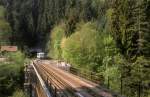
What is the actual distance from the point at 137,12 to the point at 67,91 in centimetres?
1399

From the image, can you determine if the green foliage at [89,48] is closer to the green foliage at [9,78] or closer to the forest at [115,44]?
the forest at [115,44]

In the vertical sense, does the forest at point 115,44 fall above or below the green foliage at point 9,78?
above

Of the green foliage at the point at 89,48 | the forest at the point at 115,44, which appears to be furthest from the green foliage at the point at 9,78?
the green foliage at the point at 89,48

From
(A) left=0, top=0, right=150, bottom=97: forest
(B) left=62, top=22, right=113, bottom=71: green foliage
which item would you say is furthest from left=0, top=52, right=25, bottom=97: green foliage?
(B) left=62, top=22, right=113, bottom=71: green foliage

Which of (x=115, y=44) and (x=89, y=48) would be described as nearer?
(x=115, y=44)

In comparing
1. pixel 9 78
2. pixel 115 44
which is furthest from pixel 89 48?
pixel 9 78

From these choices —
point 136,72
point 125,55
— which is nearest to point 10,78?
point 125,55

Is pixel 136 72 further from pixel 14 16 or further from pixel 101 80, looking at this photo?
pixel 14 16

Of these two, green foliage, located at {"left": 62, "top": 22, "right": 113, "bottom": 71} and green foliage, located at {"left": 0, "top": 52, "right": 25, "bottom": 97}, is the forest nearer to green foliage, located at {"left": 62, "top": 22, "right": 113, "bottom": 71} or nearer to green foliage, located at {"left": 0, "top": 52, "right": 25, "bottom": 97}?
green foliage, located at {"left": 62, "top": 22, "right": 113, "bottom": 71}

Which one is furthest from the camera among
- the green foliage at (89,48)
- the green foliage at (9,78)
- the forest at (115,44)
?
the green foliage at (89,48)

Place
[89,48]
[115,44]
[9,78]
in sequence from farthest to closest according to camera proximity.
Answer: [89,48] → [115,44] → [9,78]

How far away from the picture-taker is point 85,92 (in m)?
31.8

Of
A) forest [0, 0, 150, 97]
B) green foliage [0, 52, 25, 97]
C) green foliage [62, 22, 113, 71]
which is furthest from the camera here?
green foliage [62, 22, 113, 71]

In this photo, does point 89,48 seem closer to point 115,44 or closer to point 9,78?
point 115,44
